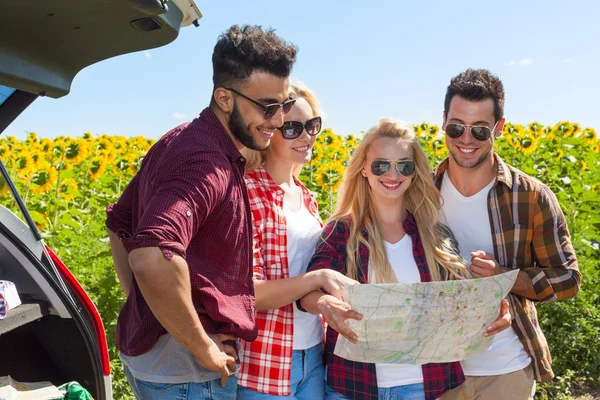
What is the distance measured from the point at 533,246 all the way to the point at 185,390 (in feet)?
4.77

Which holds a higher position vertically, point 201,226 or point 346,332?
point 201,226

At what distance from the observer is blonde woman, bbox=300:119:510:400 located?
2.43 m

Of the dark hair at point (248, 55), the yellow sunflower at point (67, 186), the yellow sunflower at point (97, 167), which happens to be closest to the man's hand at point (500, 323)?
the dark hair at point (248, 55)

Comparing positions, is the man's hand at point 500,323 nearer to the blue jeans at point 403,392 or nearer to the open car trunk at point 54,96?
the blue jeans at point 403,392

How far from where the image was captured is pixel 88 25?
1815mm

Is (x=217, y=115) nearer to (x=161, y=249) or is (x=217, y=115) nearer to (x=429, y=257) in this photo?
(x=161, y=249)

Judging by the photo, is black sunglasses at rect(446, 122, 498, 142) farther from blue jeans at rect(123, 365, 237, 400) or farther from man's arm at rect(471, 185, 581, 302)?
blue jeans at rect(123, 365, 237, 400)

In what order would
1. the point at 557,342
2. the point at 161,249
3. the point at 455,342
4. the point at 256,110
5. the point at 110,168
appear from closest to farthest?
the point at 161,249, the point at 256,110, the point at 455,342, the point at 557,342, the point at 110,168

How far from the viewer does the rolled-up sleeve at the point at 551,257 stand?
2.65 meters

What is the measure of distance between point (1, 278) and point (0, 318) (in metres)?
0.34

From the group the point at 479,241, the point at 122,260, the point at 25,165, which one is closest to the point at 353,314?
the point at 479,241

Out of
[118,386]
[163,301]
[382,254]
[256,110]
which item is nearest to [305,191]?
[382,254]

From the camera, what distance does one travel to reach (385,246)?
8.61 feet

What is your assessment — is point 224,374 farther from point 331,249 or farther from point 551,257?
point 551,257
